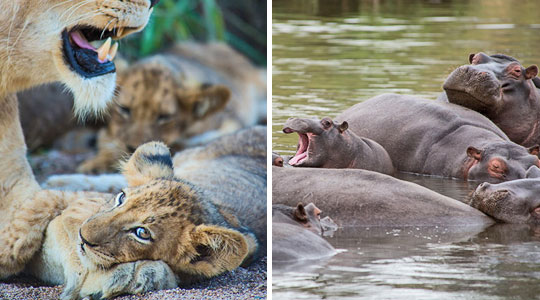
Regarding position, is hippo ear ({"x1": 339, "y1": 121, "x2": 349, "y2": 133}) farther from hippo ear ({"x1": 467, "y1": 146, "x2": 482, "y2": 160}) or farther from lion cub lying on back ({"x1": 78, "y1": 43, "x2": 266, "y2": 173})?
lion cub lying on back ({"x1": 78, "y1": 43, "x2": 266, "y2": 173})

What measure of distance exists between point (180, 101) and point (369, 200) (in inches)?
Result: 68.9

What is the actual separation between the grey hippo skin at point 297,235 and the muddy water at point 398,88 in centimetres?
9

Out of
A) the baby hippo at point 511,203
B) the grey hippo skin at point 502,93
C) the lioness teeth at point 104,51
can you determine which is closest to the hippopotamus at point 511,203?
the baby hippo at point 511,203

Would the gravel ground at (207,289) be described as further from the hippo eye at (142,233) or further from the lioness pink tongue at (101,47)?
the lioness pink tongue at (101,47)

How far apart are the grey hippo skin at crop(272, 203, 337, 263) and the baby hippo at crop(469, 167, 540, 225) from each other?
3.91ft

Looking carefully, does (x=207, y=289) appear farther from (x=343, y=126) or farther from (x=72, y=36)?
(x=343, y=126)

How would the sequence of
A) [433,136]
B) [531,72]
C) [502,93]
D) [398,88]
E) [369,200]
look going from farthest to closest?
1. [398,88]
2. [531,72]
3. [502,93]
4. [433,136]
5. [369,200]

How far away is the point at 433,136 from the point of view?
26.3 feet

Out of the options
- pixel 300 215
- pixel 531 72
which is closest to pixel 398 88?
pixel 531 72

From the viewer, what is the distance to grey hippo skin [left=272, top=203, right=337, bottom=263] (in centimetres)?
514

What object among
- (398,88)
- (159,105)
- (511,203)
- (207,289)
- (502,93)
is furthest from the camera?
(398,88)

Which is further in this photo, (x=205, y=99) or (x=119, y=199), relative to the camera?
(x=205, y=99)

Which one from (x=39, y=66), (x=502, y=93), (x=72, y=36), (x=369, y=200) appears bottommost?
(x=369, y=200)

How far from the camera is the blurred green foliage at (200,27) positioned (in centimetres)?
437
